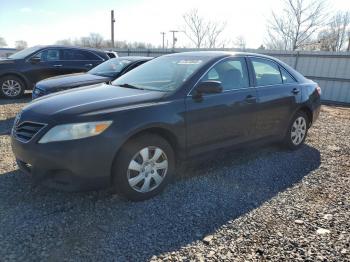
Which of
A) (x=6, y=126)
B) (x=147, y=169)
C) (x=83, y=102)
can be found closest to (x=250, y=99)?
(x=147, y=169)

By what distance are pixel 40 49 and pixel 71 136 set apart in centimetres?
787

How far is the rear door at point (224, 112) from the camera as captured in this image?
3.83 meters

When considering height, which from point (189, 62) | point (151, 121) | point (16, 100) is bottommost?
point (16, 100)

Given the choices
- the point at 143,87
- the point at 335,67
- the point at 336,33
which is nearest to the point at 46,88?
the point at 143,87

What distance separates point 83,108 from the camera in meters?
3.23

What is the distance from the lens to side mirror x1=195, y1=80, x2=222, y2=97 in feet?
12.3

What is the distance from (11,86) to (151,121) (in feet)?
25.4

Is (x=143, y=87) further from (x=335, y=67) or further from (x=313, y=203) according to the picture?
(x=335, y=67)

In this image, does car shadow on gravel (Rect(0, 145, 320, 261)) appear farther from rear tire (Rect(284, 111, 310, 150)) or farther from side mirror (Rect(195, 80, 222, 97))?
side mirror (Rect(195, 80, 222, 97))

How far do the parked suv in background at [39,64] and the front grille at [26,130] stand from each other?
6897mm

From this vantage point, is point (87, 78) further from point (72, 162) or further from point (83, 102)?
point (72, 162)

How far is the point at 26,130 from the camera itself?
10.9 ft

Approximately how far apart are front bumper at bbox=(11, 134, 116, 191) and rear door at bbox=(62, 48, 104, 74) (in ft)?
24.6

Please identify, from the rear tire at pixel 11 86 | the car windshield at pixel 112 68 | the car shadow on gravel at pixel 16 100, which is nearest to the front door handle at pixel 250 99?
the car windshield at pixel 112 68
